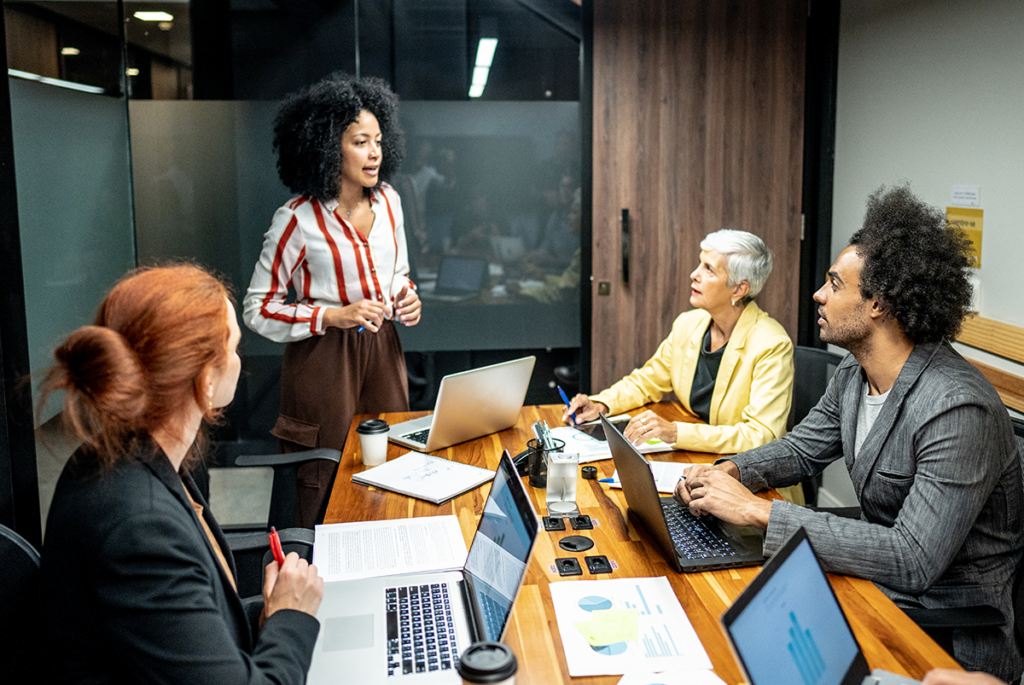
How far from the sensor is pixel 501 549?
4.83ft

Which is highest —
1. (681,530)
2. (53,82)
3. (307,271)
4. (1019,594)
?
(53,82)

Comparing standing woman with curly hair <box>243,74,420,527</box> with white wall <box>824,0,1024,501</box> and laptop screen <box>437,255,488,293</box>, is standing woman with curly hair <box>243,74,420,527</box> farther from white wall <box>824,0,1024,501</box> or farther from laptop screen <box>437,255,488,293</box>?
white wall <box>824,0,1024,501</box>

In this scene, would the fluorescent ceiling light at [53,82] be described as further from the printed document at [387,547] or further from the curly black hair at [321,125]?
the printed document at [387,547]

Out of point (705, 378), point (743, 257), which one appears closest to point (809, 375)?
point (705, 378)

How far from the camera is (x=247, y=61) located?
3.60 meters

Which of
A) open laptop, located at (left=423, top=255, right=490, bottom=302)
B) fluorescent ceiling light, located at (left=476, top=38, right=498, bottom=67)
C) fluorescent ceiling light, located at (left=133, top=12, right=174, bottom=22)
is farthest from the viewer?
open laptop, located at (left=423, top=255, right=490, bottom=302)

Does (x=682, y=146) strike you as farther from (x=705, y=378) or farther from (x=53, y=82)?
(x=53, y=82)

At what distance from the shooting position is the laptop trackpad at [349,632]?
1.44 meters

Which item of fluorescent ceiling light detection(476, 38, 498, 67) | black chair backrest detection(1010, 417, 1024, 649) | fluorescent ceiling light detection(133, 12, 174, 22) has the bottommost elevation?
black chair backrest detection(1010, 417, 1024, 649)

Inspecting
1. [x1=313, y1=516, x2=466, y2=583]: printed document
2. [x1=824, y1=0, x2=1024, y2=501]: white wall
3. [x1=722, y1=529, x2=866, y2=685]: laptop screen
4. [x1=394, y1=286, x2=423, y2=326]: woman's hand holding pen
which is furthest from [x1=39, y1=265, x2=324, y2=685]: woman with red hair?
[x1=824, y1=0, x2=1024, y2=501]: white wall

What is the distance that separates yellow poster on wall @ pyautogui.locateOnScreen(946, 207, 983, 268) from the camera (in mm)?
2812

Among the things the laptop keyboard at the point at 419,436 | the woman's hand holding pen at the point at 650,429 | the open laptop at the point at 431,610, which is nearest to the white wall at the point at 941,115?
the woman's hand holding pen at the point at 650,429

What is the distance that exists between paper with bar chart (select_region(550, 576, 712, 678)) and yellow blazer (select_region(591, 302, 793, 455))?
88 centimetres

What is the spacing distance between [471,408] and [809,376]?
1.34 metres
